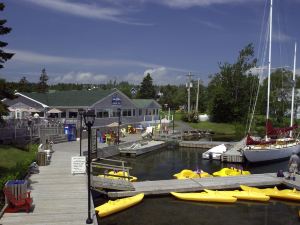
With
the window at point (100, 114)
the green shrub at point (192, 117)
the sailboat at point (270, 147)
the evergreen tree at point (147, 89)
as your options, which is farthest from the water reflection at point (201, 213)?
the evergreen tree at point (147, 89)

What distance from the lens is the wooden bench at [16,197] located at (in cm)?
1556

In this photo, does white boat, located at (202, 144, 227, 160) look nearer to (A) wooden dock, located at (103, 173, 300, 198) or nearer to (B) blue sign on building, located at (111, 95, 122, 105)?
(A) wooden dock, located at (103, 173, 300, 198)

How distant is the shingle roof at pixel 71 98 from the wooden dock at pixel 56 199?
24.5 meters

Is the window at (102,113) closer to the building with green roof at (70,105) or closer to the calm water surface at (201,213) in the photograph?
the building with green roof at (70,105)

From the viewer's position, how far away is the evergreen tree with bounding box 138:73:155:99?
408 ft

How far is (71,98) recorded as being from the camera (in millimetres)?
51969

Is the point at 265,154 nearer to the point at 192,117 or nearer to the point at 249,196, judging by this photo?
the point at 249,196

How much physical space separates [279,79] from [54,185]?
3046 inches

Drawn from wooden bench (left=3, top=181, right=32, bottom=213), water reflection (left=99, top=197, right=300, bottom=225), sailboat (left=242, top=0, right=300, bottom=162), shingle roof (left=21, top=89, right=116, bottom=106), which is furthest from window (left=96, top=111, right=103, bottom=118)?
wooden bench (left=3, top=181, right=32, bottom=213)

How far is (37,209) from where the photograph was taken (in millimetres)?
16312

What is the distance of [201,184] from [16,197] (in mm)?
11753

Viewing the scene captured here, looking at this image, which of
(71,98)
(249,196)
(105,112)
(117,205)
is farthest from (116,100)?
(117,205)

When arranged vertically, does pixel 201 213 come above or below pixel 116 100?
below

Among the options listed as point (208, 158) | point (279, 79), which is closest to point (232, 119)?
point (279, 79)
